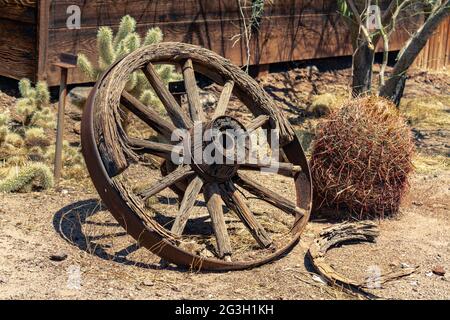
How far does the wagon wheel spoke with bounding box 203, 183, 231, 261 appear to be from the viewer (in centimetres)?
521

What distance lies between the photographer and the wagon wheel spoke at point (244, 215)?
5465 millimetres

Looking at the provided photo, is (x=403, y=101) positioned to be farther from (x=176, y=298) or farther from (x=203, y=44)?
(x=176, y=298)

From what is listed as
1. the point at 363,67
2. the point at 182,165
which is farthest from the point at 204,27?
the point at 182,165

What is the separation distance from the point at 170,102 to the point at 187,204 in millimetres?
776

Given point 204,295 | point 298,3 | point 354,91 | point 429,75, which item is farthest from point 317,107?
point 204,295

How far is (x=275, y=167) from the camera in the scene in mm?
5844

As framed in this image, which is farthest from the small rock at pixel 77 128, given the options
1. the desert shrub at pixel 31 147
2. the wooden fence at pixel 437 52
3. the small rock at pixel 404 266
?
the wooden fence at pixel 437 52

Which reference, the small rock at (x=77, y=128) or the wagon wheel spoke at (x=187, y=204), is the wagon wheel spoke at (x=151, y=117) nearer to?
the wagon wheel spoke at (x=187, y=204)

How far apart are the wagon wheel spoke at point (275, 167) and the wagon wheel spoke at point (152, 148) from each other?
0.53 m

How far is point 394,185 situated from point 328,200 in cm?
52

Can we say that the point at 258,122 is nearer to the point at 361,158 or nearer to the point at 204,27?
the point at 361,158

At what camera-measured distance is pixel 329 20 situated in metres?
11.2

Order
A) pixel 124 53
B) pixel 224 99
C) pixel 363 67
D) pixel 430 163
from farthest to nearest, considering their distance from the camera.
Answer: pixel 363 67, pixel 430 163, pixel 124 53, pixel 224 99

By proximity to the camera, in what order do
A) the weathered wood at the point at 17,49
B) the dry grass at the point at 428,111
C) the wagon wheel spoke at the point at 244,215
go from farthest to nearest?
1. the dry grass at the point at 428,111
2. the weathered wood at the point at 17,49
3. the wagon wheel spoke at the point at 244,215
